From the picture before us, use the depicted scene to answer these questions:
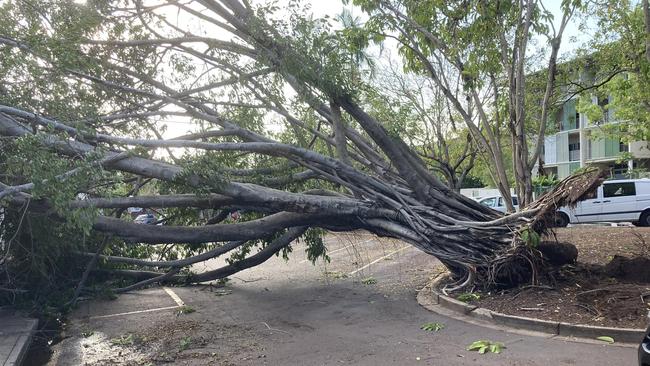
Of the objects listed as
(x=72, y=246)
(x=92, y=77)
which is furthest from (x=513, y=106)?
(x=72, y=246)

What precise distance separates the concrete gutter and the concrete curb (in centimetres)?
586

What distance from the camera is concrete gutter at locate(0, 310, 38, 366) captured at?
6758mm

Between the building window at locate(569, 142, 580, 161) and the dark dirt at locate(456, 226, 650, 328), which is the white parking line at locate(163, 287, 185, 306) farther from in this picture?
the building window at locate(569, 142, 580, 161)

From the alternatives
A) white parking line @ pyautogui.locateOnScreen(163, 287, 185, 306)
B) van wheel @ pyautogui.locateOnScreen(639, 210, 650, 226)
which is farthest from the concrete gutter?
van wheel @ pyautogui.locateOnScreen(639, 210, 650, 226)

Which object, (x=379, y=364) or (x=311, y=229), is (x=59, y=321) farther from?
(x=379, y=364)

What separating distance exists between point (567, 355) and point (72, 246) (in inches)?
329

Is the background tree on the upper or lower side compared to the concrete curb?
upper

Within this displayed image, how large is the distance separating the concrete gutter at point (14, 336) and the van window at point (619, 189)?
1858 centimetres

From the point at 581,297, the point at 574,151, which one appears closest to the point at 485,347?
the point at 581,297

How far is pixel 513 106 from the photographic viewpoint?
1044 cm

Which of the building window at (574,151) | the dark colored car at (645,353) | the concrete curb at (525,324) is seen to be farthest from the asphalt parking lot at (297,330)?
the building window at (574,151)

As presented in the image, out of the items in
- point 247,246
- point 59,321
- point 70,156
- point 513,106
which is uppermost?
point 513,106

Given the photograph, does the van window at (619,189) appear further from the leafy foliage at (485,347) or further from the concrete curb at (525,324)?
the leafy foliage at (485,347)

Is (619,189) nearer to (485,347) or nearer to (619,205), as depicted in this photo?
(619,205)
